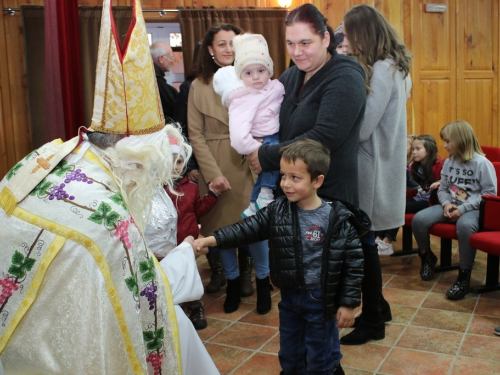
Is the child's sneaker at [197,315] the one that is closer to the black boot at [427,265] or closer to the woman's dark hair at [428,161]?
the black boot at [427,265]

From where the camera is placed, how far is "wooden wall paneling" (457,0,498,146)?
6906mm

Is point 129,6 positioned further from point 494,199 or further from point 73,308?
point 73,308

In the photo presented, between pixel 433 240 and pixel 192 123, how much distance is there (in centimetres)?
263

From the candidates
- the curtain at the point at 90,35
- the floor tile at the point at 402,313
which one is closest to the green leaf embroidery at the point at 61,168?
the floor tile at the point at 402,313

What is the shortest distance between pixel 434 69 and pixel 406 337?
180 inches

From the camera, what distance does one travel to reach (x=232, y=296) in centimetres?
353

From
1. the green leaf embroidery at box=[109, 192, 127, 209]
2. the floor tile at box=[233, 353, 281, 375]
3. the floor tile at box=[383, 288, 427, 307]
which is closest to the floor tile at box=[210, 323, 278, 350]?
the floor tile at box=[233, 353, 281, 375]

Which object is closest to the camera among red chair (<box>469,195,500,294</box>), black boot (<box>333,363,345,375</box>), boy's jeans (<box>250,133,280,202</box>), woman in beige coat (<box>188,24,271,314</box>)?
black boot (<box>333,363,345,375</box>)

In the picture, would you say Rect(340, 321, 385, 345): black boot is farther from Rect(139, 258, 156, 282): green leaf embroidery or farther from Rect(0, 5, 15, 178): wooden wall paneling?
Rect(0, 5, 15, 178): wooden wall paneling

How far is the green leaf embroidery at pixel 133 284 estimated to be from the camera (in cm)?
147

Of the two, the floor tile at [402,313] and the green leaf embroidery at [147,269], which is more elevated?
the green leaf embroidery at [147,269]

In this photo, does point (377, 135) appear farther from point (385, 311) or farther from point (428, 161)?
point (428, 161)

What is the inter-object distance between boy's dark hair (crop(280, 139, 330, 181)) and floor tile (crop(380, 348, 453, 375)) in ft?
3.56

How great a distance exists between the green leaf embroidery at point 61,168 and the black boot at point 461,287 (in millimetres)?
2780
